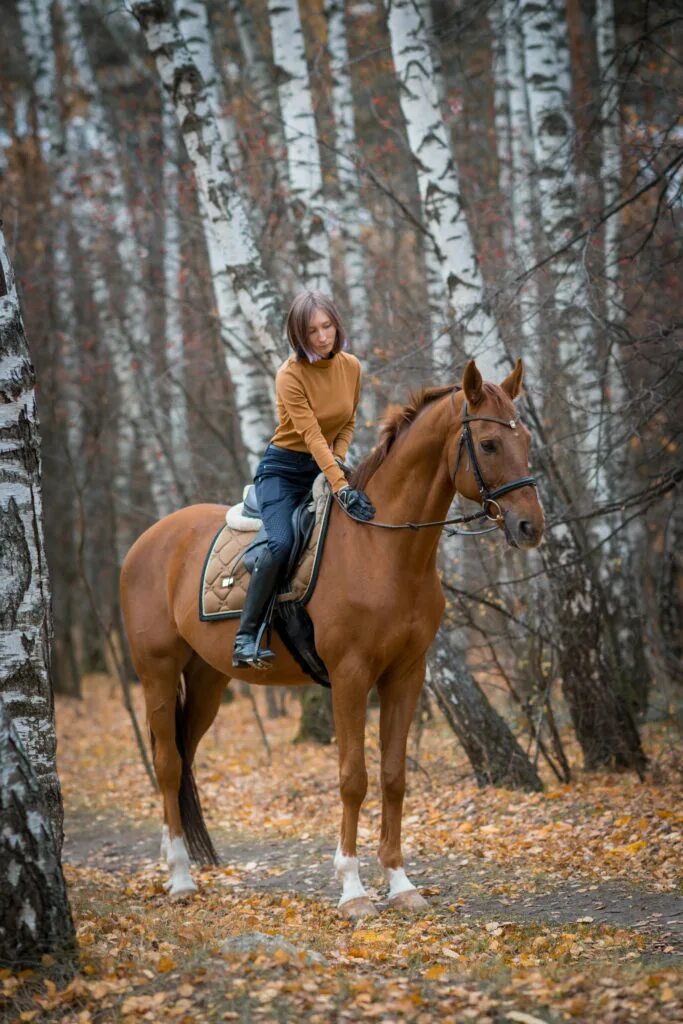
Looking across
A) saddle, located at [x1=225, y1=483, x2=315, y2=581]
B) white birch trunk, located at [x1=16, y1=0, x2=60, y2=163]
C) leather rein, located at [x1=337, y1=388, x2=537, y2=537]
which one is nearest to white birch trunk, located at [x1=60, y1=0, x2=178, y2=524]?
white birch trunk, located at [x1=16, y1=0, x2=60, y2=163]

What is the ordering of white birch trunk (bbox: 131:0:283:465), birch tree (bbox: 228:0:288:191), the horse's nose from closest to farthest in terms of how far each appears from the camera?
the horse's nose < white birch trunk (bbox: 131:0:283:465) < birch tree (bbox: 228:0:288:191)

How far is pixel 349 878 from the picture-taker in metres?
5.62

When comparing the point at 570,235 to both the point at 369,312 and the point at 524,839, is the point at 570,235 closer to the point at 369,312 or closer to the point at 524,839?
the point at 369,312

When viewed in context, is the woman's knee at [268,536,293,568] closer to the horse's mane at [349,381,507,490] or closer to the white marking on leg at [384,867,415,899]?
the horse's mane at [349,381,507,490]

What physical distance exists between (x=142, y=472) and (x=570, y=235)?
1350 centimetres

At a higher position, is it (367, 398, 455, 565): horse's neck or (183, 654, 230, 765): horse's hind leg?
(367, 398, 455, 565): horse's neck

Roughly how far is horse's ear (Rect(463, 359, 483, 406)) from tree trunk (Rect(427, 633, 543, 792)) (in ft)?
11.4

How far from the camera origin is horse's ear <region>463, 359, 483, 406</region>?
201 inches

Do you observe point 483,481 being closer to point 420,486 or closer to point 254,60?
point 420,486

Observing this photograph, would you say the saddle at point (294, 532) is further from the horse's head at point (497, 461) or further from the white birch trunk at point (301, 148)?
the white birch trunk at point (301, 148)

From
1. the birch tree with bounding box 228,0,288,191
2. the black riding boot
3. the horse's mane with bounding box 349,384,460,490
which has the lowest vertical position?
the black riding boot

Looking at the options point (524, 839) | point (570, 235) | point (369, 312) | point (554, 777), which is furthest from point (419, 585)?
point (369, 312)

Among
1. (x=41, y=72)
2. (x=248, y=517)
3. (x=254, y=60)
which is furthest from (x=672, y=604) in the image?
(x=41, y=72)

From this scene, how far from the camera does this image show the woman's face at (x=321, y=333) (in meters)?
5.52
